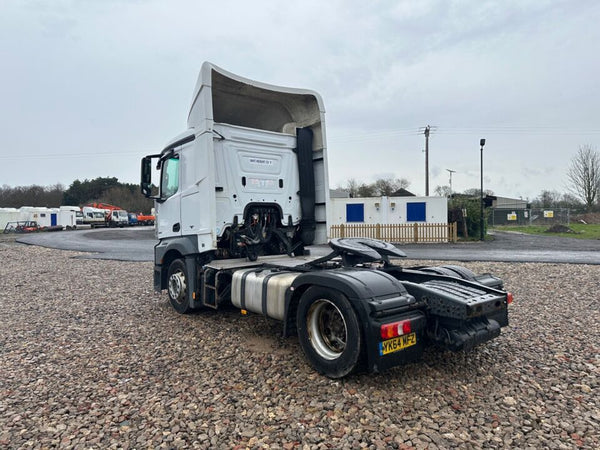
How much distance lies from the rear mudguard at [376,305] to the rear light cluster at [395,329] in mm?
36

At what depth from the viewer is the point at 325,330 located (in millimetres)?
4070

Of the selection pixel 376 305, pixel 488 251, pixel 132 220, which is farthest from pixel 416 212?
pixel 132 220

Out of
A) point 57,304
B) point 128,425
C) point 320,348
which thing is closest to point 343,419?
point 320,348

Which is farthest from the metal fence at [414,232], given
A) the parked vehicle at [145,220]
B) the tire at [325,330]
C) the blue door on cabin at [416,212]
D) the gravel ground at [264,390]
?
the parked vehicle at [145,220]

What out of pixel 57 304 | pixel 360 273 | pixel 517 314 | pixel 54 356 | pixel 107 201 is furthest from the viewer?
pixel 107 201

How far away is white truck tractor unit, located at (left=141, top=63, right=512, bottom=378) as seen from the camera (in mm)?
3521

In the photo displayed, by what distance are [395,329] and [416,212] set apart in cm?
2021

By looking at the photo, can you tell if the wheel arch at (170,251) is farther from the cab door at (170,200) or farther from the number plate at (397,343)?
the number plate at (397,343)

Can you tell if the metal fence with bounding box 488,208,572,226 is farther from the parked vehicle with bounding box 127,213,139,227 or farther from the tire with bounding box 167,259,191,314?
the parked vehicle with bounding box 127,213,139,227

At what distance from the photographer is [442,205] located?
882 inches

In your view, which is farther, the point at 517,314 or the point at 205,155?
the point at 517,314

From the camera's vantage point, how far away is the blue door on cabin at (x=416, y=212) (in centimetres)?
2266

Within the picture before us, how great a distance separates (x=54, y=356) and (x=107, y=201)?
7807 cm

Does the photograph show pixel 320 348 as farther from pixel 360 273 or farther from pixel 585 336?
pixel 585 336
